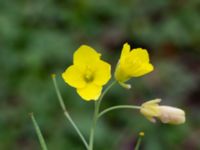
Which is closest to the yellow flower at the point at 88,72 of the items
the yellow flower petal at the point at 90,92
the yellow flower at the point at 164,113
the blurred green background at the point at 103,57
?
the yellow flower petal at the point at 90,92

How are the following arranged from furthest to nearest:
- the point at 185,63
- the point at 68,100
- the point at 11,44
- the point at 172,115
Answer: the point at 185,63
the point at 11,44
the point at 68,100
the point at 172,115

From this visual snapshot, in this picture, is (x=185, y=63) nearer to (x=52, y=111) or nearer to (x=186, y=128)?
(x=186, y=128)

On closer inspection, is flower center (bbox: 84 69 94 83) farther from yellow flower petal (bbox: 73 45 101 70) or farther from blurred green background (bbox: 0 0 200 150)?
blurred green background (bbox: 0 0 200 150)

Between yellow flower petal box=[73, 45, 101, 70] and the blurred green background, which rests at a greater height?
yellow flower petal box=[73, 45, 101, 70]

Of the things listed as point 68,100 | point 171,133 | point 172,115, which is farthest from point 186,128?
point 172,115

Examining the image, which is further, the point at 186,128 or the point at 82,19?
the point at 82,19

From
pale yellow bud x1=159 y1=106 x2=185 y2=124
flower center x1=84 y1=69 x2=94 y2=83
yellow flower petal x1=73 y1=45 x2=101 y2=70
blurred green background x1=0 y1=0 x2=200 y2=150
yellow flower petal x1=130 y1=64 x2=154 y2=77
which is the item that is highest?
yellow flower petal x1=73 y1=45 x2=101 y2=70

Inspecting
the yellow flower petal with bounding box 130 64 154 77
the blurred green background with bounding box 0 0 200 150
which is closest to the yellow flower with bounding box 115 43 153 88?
the yellow flower petal with bounding box 130 64 154 77

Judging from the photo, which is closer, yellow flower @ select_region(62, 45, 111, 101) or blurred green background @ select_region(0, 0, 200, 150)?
yellow flower @ select_region(62, 45, 111, 101)
